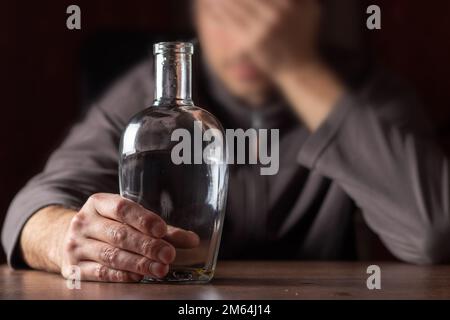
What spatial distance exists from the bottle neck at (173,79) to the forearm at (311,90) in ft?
1.60

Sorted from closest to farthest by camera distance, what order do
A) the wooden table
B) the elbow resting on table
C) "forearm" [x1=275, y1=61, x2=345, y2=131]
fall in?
the wooden table
the elbow resting on table
"forearm" [x1=275, y1=61, x2=345, y2=131]

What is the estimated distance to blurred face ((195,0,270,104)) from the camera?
126 centimetres

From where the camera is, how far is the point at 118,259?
0.64 metres

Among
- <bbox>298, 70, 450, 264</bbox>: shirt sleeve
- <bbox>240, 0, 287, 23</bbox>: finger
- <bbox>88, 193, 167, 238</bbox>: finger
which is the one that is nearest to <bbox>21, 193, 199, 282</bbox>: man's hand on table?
<bbox>88, 193, 167, 238</bbox>: finger

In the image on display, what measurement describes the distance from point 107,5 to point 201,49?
1.04 ft

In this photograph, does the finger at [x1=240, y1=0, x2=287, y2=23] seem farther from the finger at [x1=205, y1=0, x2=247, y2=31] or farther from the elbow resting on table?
the elbow resting on table

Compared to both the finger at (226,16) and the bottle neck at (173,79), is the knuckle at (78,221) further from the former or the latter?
the finger at (226,16)

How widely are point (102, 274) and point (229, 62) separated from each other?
72cm

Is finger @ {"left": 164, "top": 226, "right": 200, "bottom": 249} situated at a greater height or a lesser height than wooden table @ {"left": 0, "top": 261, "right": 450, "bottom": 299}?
greater

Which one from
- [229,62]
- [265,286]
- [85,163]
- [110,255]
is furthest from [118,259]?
[229,62]

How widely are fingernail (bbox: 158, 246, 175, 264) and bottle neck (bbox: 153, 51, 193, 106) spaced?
124mm

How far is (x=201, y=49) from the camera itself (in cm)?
136

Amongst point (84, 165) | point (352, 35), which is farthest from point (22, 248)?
point (352, 35)
